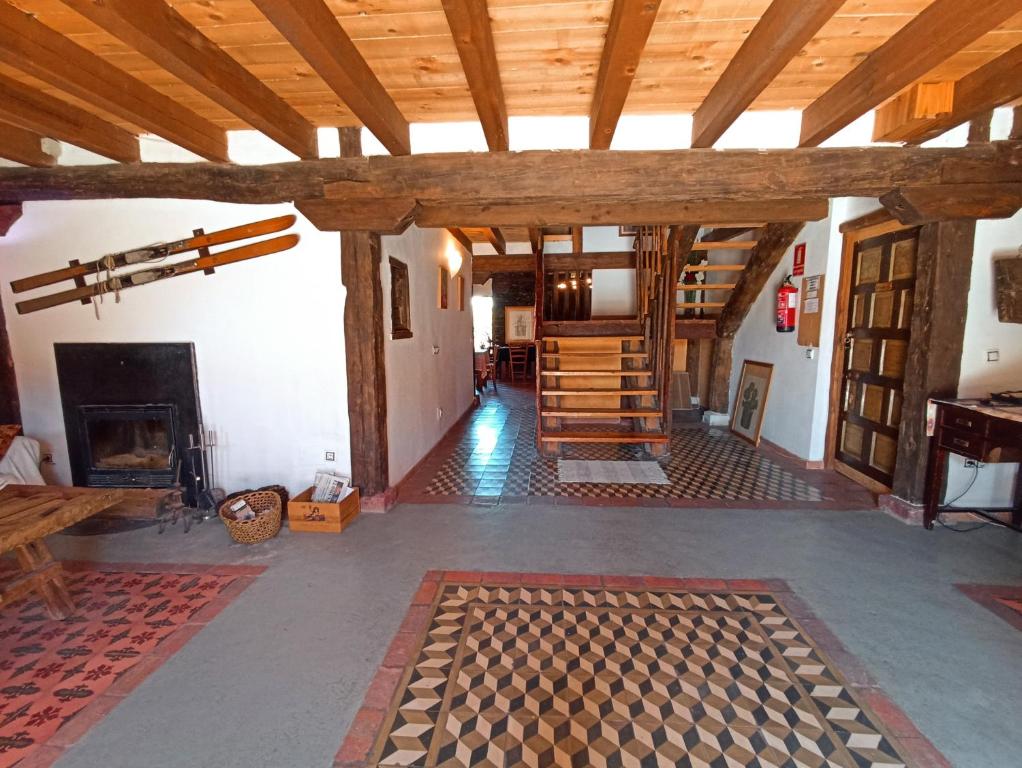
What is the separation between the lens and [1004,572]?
2.56 m

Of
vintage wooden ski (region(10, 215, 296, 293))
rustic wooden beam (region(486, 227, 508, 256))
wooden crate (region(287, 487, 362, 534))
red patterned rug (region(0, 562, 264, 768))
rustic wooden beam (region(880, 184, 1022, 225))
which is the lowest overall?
red patterned rug (region(0, 562, 264, 768))

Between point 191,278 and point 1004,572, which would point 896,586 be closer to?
point 1004,572

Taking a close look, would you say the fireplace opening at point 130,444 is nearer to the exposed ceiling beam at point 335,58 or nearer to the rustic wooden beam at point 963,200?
the exposed ceiling beam at point 335,58

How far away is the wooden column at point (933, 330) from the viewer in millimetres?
2996

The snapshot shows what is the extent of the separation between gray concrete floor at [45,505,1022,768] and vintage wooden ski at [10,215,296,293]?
1846 mm

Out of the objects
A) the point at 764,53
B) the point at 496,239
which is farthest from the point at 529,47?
the point at 496,239

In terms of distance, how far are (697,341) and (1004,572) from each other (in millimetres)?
4461

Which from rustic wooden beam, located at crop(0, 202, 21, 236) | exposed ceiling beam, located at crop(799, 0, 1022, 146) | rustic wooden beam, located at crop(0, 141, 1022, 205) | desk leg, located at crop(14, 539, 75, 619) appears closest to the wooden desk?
rustic wooden beam, located at crop(0, 141, 1022, 205)

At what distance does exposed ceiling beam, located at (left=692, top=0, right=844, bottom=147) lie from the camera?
5.26 ft

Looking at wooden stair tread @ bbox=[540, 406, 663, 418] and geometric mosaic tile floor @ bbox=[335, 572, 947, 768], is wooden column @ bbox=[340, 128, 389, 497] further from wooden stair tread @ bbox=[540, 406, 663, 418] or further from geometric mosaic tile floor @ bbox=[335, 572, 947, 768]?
wooden stair tread @ bbox=[540, 406, 663, 418]

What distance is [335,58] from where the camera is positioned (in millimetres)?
1880

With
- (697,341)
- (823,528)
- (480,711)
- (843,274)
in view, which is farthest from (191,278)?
(697,341)

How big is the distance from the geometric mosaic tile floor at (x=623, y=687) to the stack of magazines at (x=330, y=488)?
50.3 inches

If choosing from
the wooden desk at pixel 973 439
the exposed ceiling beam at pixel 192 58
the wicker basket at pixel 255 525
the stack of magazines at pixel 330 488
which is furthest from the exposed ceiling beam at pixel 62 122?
the wooden desk at pixel 973 439
